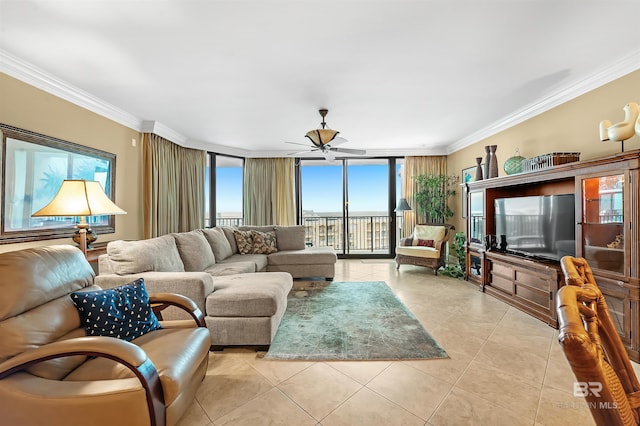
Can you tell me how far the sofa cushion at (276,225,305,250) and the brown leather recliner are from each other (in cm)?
324

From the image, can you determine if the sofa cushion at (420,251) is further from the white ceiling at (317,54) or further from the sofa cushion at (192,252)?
the sofa cushion at (192,252)

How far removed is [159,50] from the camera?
2.16 m

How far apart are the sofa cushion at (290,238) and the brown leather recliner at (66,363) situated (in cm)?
324

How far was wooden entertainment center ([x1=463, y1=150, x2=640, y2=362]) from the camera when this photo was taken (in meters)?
2.07

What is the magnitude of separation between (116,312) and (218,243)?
8.05 ft

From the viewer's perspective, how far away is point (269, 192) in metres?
5.91

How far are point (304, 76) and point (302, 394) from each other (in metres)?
2.63

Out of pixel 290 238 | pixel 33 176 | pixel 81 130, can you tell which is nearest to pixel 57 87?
Answer: pixel 81 130

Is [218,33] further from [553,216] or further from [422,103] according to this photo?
[553,216]

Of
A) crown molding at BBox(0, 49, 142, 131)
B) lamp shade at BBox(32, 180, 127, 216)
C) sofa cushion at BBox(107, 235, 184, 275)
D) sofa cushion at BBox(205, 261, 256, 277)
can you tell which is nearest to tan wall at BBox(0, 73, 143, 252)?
crown molding at BBox(0, 49, 142, 131)

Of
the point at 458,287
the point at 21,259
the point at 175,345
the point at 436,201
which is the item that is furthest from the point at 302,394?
the point at 436,201

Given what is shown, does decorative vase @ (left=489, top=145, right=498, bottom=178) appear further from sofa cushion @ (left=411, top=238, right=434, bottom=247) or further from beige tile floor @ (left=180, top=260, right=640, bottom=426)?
beige tile floor @ (left=180, top=260, right=640, bottom=426)

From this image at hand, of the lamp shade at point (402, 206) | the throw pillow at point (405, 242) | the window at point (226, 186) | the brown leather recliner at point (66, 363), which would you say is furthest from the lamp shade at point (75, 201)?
the lamp shade at point (402, 206)

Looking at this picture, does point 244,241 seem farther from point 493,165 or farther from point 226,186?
point 493,165
